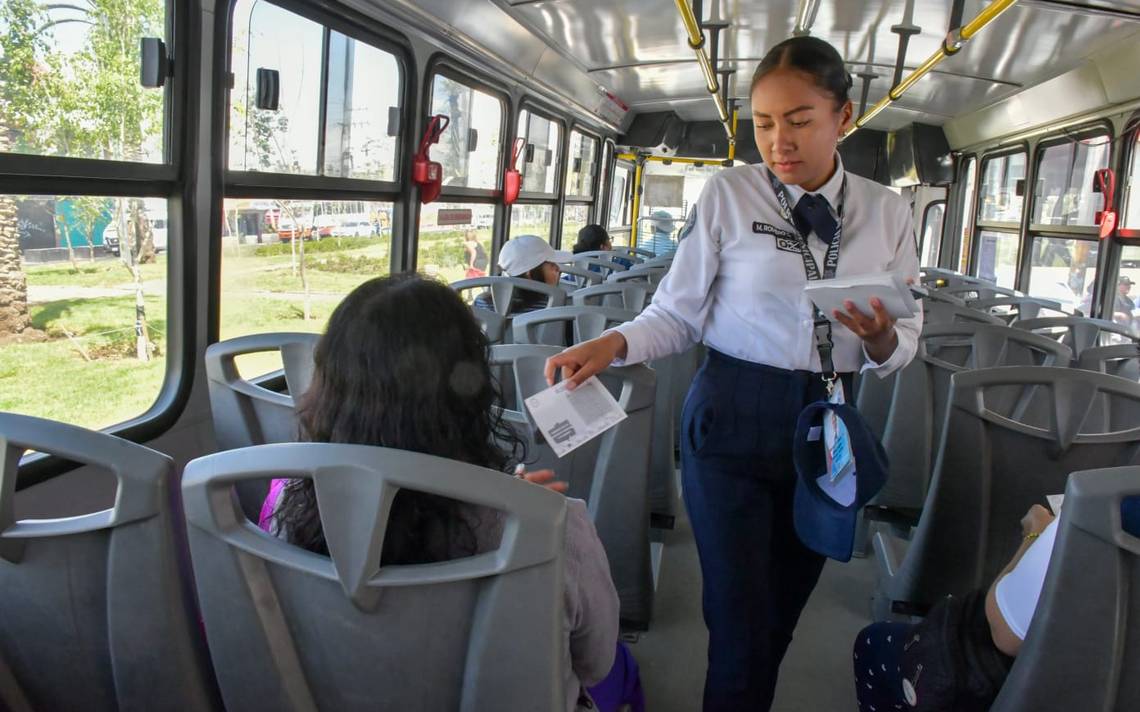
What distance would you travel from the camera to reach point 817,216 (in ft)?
5.02

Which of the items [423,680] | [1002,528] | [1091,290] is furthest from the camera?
[1091,290]

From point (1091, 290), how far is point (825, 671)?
4585 mm

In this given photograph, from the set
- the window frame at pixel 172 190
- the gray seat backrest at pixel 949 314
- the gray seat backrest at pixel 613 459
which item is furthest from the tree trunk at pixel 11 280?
the gray seat backrest at pixel 949 314

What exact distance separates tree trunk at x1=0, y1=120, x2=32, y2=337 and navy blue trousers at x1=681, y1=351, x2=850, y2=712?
171cm

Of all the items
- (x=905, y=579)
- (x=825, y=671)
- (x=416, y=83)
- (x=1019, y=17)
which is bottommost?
(x=825, y=671)

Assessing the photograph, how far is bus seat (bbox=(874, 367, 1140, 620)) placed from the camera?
1.87m

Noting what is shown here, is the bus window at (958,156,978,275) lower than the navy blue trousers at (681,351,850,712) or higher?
higher

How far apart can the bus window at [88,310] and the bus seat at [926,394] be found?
2543mm

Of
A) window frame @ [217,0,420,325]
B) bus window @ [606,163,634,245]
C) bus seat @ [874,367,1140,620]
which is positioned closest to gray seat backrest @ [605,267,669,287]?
window frame @ [217,0,420,325]

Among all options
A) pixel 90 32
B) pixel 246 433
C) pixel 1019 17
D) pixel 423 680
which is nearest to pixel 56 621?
pixel 423 680

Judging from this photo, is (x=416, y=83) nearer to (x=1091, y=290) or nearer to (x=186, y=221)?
(x=186, y=221)

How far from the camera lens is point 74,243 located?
216 centimetres

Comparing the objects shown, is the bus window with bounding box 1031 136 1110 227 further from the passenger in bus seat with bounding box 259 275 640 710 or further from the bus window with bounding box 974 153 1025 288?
the passenger in bus seat with bounding box 259 275 640 710

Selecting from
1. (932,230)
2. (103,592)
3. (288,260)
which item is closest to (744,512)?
(103,592)
